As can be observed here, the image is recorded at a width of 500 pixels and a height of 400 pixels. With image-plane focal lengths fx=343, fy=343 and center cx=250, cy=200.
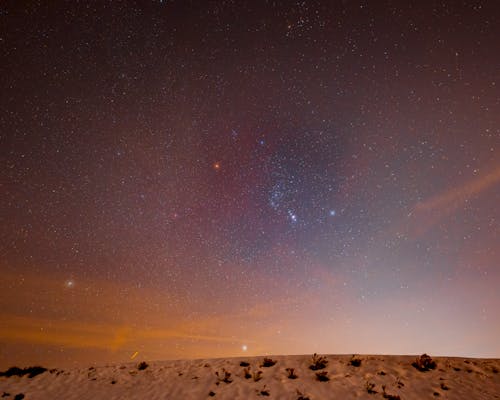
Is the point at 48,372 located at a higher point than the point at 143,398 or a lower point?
higher

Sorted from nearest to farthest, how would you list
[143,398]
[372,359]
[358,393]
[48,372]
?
[358,393] → [143,398] → [372,359] → [48,372]

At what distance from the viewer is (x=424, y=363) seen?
15211 millimetres

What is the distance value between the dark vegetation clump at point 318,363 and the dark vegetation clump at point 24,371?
52.8ft

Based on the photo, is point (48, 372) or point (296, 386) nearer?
point (296, 386)

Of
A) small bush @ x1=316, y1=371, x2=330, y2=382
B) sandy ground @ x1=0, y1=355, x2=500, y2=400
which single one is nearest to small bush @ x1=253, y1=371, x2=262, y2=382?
sandy ground @ x1=0, y1=355, x2=500, y2=400

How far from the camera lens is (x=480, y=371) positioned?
14430 mm

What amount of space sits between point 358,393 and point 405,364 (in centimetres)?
398

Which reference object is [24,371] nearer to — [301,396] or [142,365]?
[142,365]

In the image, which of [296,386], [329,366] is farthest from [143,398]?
[329,366]

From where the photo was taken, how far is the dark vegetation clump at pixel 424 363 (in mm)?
14910

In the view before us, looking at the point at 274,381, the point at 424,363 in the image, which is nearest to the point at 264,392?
the point at 274,381

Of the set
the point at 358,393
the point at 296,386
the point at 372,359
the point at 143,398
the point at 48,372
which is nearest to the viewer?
the point at 358,393

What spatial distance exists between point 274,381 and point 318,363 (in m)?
2.59

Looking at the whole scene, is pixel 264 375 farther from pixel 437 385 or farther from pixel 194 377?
pixel 437 385
